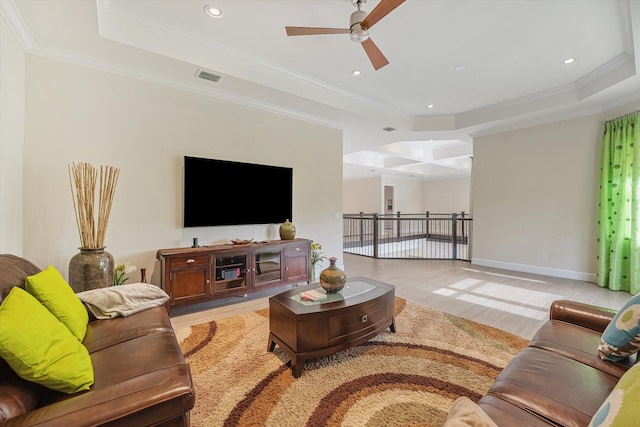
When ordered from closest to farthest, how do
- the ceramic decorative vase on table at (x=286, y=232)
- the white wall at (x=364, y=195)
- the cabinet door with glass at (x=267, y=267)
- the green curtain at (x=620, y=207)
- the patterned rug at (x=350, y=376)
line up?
the patterned rug at (x=350, y=376) < the cabinet door with glass at (x=267, y=267) < the green curtain at (x=620, y=207) < the ceramic decorative vase on table at (x=286, y=232) < the white wall at (x=364, y=195)

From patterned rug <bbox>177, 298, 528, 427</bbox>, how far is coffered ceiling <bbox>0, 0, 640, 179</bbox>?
9.49 ft

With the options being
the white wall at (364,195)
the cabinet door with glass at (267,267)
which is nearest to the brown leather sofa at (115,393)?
the cabinet door with glass at (267,267)

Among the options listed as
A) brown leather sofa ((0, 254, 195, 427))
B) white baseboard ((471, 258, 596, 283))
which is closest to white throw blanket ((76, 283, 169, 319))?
brown leather sofa ((0, 254, 195, 427))

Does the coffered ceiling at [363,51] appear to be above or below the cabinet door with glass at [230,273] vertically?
above

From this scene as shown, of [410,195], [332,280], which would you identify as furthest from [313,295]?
[410,195]

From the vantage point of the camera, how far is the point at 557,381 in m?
1.22

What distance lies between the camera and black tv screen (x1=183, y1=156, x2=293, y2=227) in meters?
3.52

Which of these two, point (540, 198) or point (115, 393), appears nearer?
point (115, 393)

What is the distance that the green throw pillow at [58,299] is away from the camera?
4.90 feet

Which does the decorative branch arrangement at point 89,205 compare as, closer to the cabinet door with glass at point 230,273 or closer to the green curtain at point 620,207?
the cabinet door with glass at point 230,273

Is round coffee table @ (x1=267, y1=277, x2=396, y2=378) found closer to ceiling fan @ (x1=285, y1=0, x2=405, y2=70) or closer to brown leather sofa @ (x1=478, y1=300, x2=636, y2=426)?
brown leather sofa @ (x1=478, y1=300, x2=636, y2=426)

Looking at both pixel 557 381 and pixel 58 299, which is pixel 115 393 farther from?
pixel 557 381

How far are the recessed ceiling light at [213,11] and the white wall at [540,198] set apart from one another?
5.28 m

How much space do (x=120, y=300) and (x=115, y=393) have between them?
1.24m
